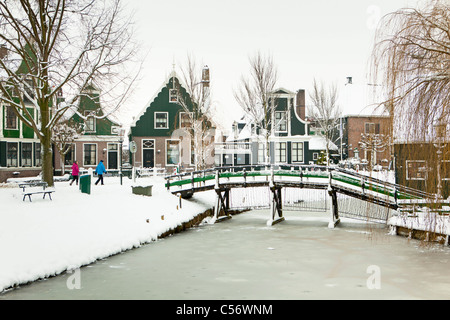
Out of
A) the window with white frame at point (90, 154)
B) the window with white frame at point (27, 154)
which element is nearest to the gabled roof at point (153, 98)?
the window with white frame at point (90, 154)

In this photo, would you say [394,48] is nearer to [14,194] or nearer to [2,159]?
[14,194]

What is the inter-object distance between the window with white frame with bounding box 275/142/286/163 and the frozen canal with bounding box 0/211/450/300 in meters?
22.0

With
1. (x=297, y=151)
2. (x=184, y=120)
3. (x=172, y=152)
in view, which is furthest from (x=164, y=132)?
(x=297, y=151)

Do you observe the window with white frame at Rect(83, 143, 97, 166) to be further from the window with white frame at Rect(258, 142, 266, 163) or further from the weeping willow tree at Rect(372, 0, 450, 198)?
the weeping willow tree at Rect(372, 0, 450, 198)

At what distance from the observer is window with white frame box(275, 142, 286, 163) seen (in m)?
44.2

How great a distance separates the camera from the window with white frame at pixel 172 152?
4472 cm

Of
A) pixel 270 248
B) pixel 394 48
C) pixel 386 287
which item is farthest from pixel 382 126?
pixel 270 248

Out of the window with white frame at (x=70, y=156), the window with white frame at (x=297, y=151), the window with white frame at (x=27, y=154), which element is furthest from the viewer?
the window with white frame at (x=297, y=151)

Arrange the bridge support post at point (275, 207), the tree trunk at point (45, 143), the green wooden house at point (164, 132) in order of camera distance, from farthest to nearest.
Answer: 1. the green wooden house at point (164, 132)
2. the bridge support post at point (275, 207)
3. the tree trunk at point (45, 143)

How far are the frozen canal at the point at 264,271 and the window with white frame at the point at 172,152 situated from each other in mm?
22746

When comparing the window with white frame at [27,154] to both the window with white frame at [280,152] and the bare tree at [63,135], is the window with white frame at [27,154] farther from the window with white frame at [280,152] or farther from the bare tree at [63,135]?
the window with white frame at [280,152]

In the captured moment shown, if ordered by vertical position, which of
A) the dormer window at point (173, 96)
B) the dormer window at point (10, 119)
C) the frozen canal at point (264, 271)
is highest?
the dormer window at point (173, 96)

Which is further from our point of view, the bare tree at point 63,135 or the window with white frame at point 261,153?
the window with white frame at point 261,153

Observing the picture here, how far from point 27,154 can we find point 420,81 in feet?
117
